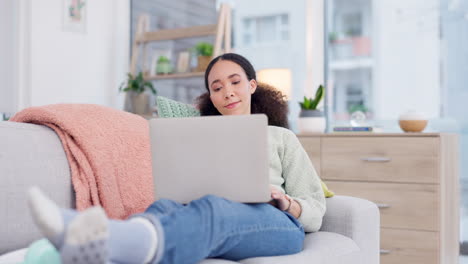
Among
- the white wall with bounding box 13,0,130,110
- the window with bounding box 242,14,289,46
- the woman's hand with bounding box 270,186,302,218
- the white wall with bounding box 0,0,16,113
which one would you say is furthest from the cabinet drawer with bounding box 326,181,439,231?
the white wall with bounding box 0,0,16,113

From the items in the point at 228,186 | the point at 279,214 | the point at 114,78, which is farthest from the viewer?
the point at 114,78

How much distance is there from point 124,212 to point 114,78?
2.42 m

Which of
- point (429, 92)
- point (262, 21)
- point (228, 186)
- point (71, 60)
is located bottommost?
point (228, 186)

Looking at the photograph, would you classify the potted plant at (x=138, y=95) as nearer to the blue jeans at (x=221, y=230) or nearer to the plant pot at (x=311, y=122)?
the plant pot at (x=311, y=122)

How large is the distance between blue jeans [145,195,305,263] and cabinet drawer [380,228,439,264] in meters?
1.19

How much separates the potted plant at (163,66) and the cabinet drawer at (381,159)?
4.72ft

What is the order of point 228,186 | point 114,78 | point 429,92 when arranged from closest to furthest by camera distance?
1. point 228,186
2. point 429,92
3. point 114,78

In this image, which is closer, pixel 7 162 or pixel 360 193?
pixel 7 162

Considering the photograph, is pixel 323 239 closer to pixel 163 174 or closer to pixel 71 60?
pixel 163 174

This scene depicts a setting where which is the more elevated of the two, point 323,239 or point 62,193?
point 62,193

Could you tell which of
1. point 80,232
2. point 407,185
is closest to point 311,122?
point 407,185

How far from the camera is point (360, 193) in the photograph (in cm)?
253

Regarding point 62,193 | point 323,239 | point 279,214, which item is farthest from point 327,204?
point 62,193

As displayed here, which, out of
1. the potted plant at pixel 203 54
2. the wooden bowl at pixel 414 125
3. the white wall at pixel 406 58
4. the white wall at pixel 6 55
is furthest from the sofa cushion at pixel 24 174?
the white wall at pixel 406 58
